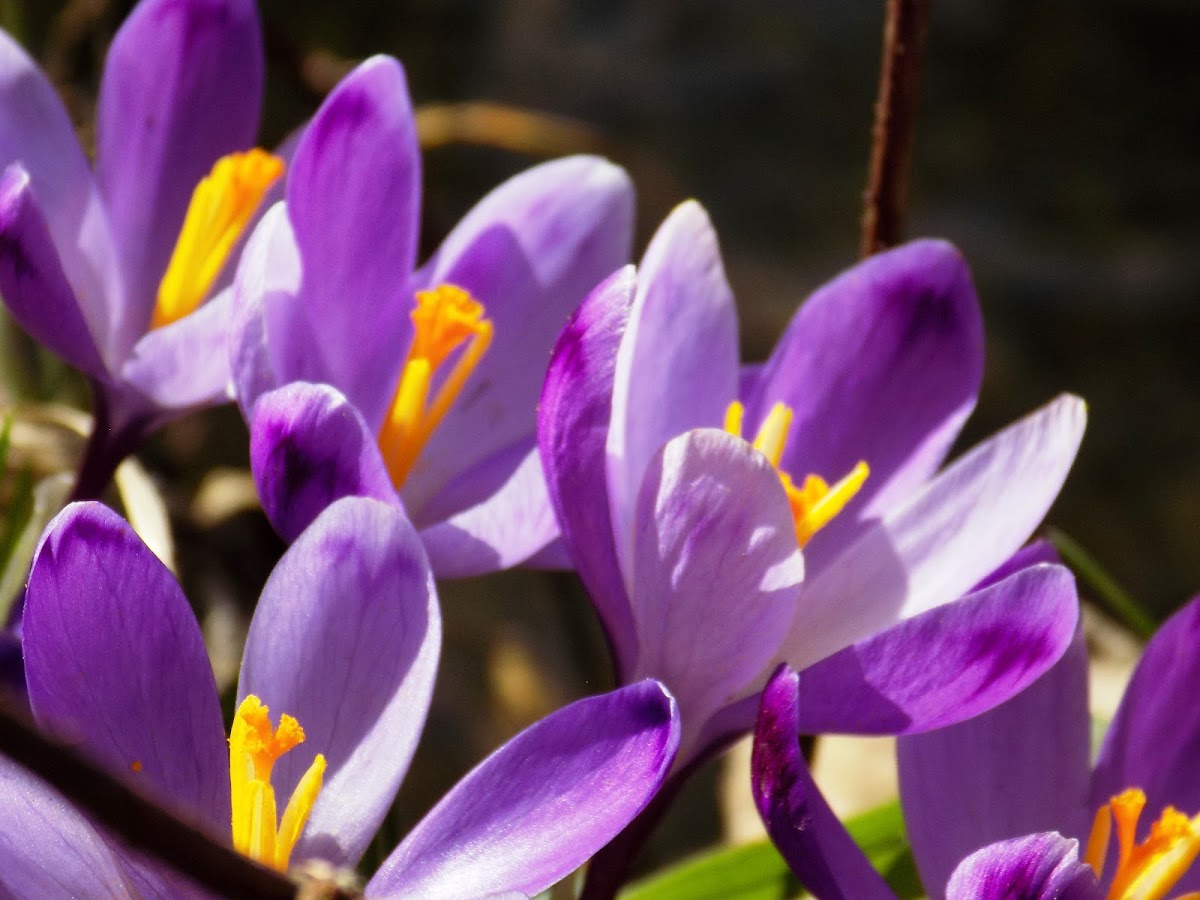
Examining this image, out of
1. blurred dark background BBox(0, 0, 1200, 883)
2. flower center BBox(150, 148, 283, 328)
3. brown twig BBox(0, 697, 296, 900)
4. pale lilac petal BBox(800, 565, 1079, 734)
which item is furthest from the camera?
blurred dark background BBox(0, 0, 1200, 883)

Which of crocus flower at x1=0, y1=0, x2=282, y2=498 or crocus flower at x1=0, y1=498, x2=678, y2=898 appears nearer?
crocus flower at x1=0, y1=498, x2=678, y2=898

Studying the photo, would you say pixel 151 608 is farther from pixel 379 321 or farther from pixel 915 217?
pixel 915 217

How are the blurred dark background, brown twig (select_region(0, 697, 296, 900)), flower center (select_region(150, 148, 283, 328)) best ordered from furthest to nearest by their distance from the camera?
the blurred dark background
flower center (select_region(150, 148, 283, 328))
brown twig (select_region(0, 697, 296, 900))

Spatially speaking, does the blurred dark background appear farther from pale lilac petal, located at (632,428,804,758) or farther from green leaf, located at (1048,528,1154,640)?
pale lilac petal, located at (632,428,804,758)

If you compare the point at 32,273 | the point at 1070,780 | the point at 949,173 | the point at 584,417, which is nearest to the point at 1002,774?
the point at 1070,780

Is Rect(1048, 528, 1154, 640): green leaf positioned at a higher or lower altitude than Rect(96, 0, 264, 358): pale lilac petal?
lower

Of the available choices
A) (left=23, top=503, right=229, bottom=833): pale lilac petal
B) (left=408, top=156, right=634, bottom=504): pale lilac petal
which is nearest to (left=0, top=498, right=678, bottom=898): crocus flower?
(left=23, top=503, right=229, bottom=833): pale lilac petal

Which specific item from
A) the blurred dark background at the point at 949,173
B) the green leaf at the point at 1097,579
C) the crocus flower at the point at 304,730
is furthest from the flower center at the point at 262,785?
the blurred dark background at the point at 949,173
